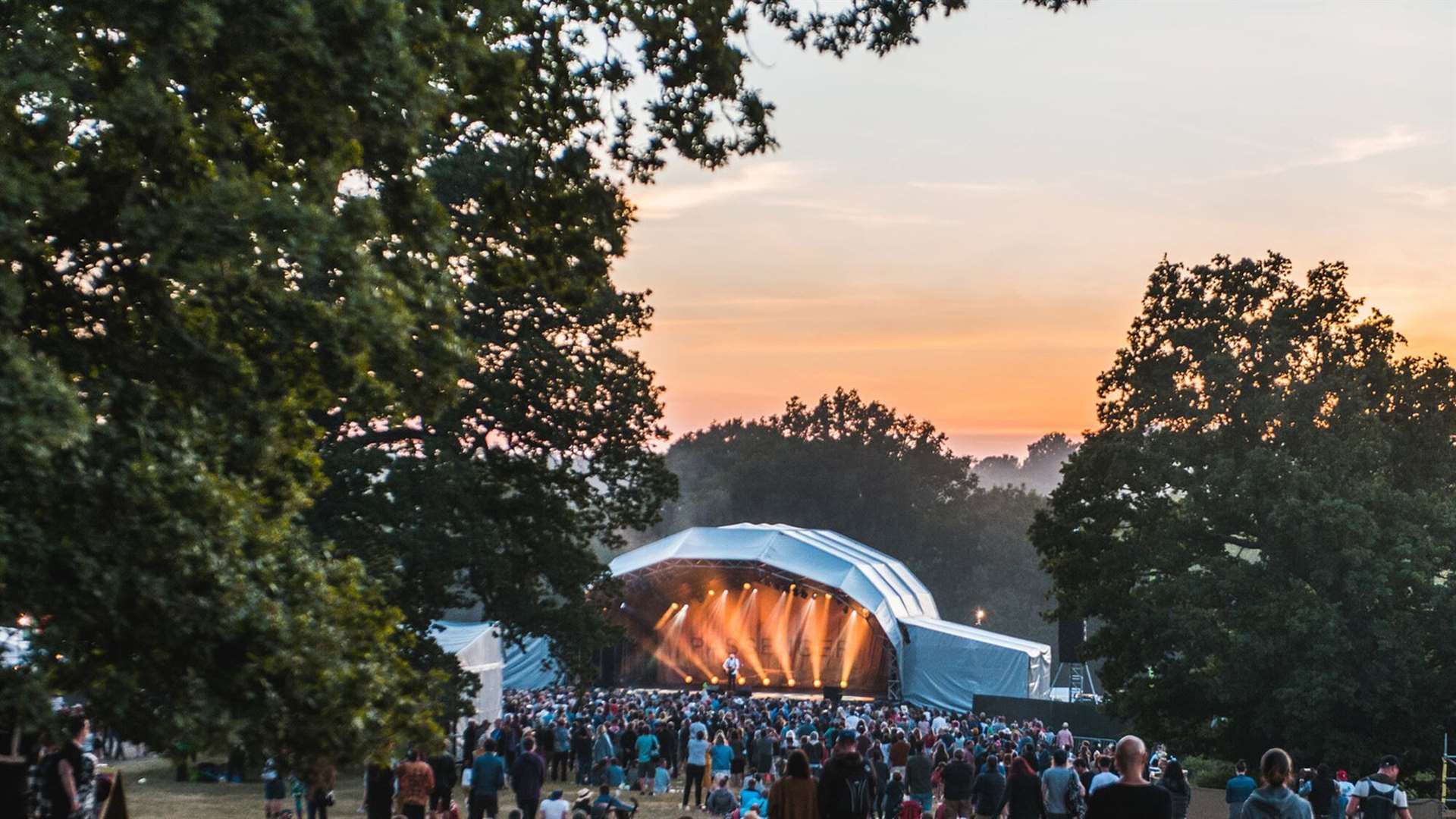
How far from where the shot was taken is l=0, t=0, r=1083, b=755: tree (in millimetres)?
7383

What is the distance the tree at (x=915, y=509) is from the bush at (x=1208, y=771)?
162 feet

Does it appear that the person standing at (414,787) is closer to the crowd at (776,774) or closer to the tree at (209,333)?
the crowd at (776,774)

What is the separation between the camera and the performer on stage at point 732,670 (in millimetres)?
60844

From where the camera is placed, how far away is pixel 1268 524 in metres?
30.0

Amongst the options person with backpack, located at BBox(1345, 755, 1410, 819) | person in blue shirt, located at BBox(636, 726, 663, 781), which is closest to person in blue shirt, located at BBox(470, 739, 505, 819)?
person with backpack, located at BBox(1345, 755, 1410, 819)

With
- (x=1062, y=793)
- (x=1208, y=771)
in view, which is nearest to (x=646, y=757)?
(x=1062, y=793)

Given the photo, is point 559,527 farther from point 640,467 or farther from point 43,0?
point 43,0

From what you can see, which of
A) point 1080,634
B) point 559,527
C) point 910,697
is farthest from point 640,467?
point 910,697

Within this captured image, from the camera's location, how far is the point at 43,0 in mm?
7473

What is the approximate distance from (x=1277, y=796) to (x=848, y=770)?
122 inches

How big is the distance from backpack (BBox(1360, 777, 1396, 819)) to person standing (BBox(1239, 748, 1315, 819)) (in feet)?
23.7

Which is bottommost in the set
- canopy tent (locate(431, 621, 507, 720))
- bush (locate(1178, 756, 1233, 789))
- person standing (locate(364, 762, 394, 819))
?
bush (locate(1178, 756, 1233, 789))

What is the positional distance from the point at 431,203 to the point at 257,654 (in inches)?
116

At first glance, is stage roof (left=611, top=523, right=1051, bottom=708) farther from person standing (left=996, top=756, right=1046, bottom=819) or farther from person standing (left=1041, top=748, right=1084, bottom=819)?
person standing (left=996, top=756, right=1046, bottom=819)
